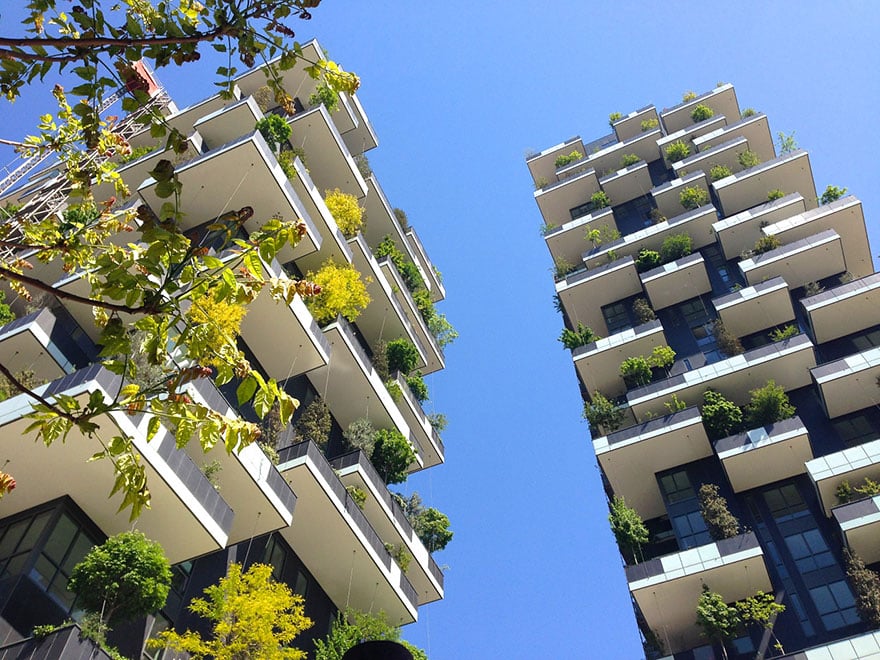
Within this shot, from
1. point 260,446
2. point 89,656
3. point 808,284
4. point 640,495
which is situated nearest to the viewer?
point 89,656

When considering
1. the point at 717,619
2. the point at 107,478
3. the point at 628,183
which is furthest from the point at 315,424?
the point at 628,183

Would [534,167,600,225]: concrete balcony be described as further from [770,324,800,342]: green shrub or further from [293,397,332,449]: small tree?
[293,397,332,449]: small tree

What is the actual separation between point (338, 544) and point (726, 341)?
21.4 meters

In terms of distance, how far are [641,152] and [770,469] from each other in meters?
28.0

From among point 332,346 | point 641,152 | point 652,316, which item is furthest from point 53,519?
point 641,152

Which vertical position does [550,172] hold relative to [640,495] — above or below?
above

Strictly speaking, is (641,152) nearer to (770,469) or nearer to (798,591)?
(770,469)

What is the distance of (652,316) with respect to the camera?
39.9m

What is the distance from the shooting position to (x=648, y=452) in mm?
33656

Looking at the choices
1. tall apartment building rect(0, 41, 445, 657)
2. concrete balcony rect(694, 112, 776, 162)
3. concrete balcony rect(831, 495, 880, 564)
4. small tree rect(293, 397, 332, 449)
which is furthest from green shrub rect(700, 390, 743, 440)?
concrete balcony rect(694, 112, 776, 162)

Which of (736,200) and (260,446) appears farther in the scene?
(736,200)

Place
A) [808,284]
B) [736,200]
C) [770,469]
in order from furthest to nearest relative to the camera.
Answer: [736,200] < [808,284] < [770,469]

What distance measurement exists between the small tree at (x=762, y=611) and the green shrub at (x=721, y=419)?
7.13 metres

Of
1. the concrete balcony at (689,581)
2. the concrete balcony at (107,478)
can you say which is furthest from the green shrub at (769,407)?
the concrete balcony at (107,478)
